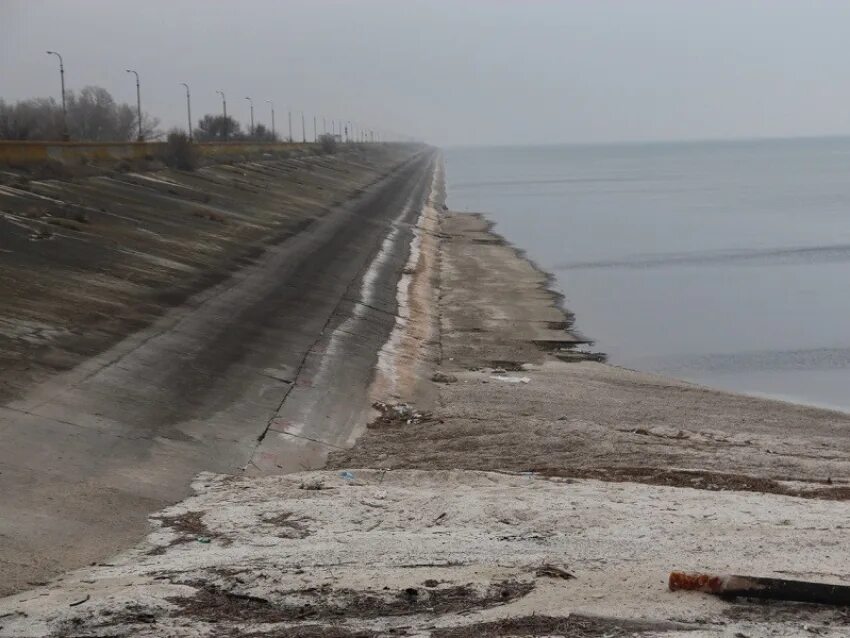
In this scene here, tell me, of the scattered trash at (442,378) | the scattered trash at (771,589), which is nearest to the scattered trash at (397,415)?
the scattered trash at (442,378)

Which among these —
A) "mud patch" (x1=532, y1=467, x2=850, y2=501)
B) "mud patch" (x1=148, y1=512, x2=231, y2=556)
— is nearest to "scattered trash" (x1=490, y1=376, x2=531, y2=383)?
"mud patch" (x1=532, y1=467, x2=850, y2=501)

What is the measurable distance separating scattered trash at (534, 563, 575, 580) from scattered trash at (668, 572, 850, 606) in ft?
2.76

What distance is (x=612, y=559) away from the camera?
9.08m

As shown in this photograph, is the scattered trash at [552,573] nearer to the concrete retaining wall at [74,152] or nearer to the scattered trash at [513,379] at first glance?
the scattered trash at [513,379]

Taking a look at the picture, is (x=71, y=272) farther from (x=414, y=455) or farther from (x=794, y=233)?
(x=794, y=233)

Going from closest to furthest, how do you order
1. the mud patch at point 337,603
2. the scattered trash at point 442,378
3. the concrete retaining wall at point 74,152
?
the mud patch at point 337,603, the scattered trash at point 442,378, the concrete retaining wall at point 74,152

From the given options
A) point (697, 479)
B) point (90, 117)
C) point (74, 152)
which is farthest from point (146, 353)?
point (90, 117)

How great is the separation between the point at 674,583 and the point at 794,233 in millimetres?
54146

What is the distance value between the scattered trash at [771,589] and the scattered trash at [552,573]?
33.1 inches

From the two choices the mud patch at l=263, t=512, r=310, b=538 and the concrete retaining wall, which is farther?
the concrete retaining wall

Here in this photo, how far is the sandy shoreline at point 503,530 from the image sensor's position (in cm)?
771

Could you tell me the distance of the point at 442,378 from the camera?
19.1 metres

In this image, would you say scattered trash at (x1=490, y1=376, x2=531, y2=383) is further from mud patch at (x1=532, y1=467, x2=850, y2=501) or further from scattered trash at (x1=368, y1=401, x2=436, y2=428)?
mud patch at (x1=532, y1=467, x2=850, y2=501)

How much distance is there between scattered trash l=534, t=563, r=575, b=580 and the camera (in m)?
8.53
